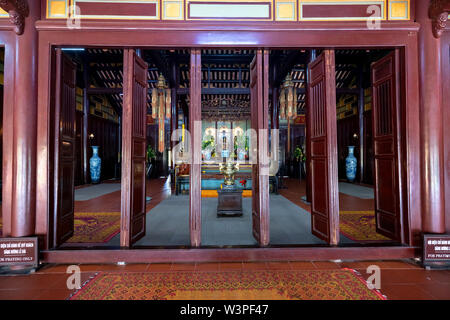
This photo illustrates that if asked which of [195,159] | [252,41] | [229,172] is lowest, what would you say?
[229,172]

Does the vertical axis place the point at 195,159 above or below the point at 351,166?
above

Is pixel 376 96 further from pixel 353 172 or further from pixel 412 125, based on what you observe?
pixel 353 172

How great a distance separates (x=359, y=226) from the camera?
316cm

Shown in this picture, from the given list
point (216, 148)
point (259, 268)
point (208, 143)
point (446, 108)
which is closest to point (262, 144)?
point (259, 268)

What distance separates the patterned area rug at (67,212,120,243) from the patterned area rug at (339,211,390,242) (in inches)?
118

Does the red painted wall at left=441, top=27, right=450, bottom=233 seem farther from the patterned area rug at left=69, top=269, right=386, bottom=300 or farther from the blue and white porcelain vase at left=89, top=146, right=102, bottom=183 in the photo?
the blue and white porcelain vase at left=89, top=146, right=102, bottom=183

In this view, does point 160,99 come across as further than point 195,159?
Yes

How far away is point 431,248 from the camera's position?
2.03m

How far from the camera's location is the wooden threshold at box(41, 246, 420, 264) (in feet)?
6.95

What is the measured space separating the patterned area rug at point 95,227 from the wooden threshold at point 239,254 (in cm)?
55

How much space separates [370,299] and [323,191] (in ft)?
3.81

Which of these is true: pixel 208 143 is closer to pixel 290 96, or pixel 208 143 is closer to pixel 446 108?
pixel 290 96

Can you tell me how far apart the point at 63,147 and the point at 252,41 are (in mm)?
2284
